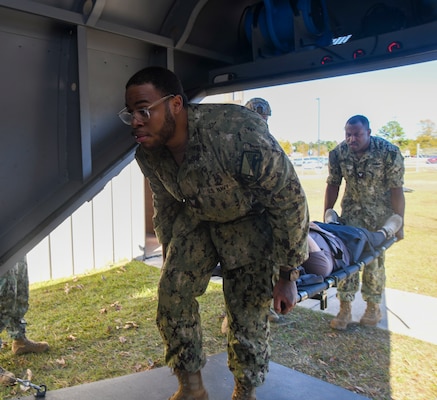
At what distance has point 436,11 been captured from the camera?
7.17 feet

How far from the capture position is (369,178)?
3.88m

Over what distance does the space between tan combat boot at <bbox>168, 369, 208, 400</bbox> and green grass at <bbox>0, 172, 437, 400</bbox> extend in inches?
51.5

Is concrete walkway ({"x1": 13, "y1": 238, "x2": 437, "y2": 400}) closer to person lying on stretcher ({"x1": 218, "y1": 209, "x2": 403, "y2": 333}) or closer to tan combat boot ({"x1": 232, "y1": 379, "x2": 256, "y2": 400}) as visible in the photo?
tan combat boot ({"x1": 232, "y1": 379, "x2": 256, "y2": 400})

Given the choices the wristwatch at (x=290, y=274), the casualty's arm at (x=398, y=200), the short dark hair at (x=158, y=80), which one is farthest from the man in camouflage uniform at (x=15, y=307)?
the casualty's arm at (x=398, y=200)

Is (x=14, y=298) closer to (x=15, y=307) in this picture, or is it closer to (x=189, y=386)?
(x=15, y=307)

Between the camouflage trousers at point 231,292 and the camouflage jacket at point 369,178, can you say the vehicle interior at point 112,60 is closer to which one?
the camouflage trousers at point 231,292

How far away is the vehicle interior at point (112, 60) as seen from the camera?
6.46 ft

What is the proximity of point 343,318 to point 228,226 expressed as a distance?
2.52 metres

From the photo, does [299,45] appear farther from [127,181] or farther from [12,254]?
[127,181]

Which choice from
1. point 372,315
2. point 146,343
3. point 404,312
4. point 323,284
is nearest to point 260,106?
point 323,284

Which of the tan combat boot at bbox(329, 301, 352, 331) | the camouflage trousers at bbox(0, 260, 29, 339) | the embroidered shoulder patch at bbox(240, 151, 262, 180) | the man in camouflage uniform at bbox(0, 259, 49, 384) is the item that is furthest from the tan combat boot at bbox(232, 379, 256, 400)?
the tan combat boot at bbox(329, 301, 352, 331)

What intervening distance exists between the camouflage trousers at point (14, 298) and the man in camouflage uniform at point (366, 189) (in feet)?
9.30

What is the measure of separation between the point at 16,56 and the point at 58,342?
281 cm

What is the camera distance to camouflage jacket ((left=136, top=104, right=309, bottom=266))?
1.73m
